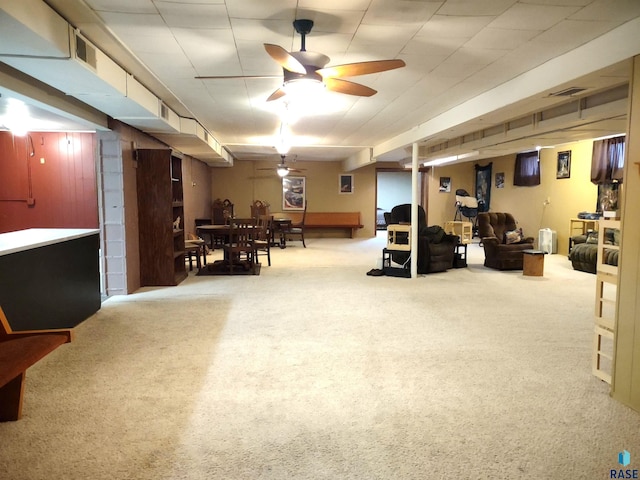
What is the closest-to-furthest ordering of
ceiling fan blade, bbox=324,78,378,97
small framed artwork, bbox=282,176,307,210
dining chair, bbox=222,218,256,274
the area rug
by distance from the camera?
Result: ceiling fan blade, bbox=324,78,378,97, dining chair, bbox=222,218,256,274, the area rug, small framed artwork, bbox=282,176,307,210

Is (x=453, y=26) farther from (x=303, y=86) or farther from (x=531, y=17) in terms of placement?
(x=303, y=86)

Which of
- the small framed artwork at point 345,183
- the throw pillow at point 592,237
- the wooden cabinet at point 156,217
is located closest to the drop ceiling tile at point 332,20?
the wooden cabinet at point 156,217

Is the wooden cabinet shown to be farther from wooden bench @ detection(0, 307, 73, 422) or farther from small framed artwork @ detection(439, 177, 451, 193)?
small framed artwork @ detection(439, 177, 451, 193)

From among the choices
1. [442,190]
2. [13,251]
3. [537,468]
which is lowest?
[537,468]

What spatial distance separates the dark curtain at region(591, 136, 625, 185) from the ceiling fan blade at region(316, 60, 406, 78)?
617cm

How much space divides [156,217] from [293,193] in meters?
7.13

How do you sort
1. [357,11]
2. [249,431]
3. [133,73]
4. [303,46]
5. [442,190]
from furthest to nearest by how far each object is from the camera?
1. [442,190]
2. [133,73]
3. [303,46]
4. [357,11]
5. [249,431]

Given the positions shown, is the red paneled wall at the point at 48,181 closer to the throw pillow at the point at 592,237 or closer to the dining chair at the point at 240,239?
the dining chair at the point at 240,239

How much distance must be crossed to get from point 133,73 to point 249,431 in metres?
3.33

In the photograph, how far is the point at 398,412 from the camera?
232cm

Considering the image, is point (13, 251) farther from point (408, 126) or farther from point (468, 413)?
point (408, 126)

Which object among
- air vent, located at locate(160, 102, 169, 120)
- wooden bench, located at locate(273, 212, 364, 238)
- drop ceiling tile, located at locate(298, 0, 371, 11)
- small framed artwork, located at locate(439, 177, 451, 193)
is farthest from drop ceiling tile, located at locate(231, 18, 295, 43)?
small framed artwork, located at locate(439, 177, 451, 193)

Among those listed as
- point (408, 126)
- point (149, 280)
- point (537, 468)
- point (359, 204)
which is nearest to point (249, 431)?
point (537, 468)

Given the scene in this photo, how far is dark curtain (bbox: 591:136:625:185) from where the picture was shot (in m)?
7.04
